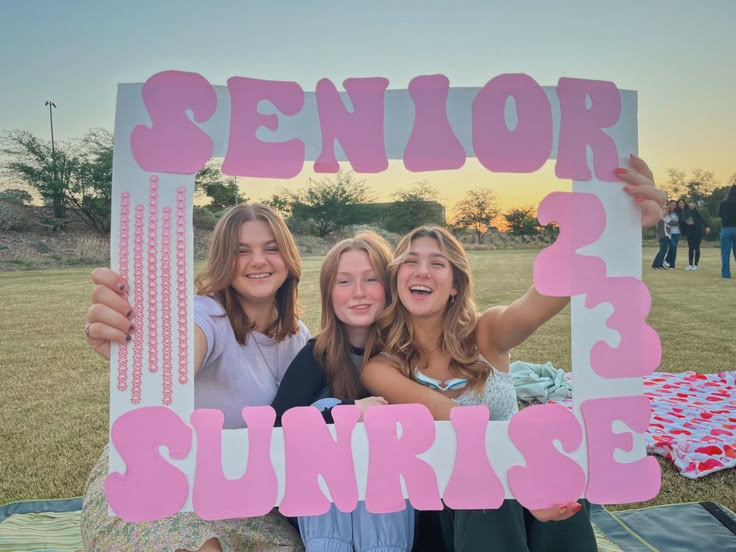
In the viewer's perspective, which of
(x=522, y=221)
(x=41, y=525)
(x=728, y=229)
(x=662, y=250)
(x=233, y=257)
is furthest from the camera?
(x=728, y=229)

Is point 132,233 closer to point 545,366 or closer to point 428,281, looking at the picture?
point 428,281

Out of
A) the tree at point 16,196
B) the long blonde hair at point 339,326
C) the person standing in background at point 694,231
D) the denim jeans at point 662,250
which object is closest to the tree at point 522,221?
the long blonde hair at point 339,326

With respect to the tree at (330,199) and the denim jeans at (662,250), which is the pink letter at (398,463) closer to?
the tree at (330,199)

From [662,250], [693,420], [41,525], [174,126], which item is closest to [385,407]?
[174,126]

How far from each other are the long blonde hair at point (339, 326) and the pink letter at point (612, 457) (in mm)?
701

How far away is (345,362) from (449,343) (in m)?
0.35

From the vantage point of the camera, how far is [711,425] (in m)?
3.29

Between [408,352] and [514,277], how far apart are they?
41cm

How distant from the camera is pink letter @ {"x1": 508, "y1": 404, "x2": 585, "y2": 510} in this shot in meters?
1.39

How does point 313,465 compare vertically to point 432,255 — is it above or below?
below

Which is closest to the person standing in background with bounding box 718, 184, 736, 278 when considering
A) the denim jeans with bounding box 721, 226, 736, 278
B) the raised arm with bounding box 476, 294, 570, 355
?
the denim jeans with bounding box 721, 226, 736, 278

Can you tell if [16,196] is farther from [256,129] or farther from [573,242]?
[573,242]

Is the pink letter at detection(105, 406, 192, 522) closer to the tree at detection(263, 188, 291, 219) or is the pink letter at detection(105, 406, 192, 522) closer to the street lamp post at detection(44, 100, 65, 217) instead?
the tree at detection(263, 188, 291, 219)

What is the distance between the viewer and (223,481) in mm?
1350
